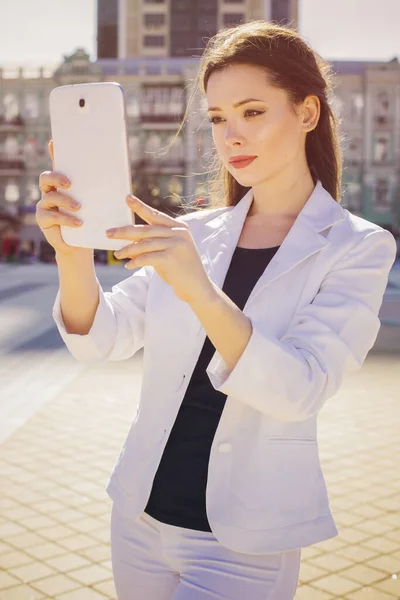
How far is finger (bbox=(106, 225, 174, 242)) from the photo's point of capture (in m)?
1.32

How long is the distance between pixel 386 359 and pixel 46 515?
20.3ft

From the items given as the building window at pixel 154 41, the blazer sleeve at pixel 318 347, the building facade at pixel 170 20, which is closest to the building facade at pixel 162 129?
the building facade at pixel 170 20

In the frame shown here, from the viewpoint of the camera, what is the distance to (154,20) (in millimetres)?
70438

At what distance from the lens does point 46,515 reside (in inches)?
178

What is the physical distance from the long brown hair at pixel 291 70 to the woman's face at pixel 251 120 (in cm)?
3

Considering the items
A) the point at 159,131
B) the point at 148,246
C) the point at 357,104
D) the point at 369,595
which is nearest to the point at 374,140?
the point at 357,104

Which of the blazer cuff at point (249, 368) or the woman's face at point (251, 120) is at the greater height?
the woman's face at point (251, 120)

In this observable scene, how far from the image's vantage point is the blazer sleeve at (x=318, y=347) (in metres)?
1.43

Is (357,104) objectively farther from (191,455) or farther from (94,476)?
(191,455)

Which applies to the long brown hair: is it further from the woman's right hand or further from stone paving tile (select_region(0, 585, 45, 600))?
stone paving tile (select_region(0, 585, 45, 600))

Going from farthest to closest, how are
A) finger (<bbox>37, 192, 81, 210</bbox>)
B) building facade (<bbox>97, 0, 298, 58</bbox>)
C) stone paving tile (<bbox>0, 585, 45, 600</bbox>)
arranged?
1. building facade (<bbox>97, 0, 298, 58</bbox>)
2. stone paving tile (<bbox>0, 585, 45, 600</bbox>)
3. finger (<bbox>37, 192, 81, 210</bbox>)

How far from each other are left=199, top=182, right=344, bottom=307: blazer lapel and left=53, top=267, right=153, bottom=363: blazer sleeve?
0.20m

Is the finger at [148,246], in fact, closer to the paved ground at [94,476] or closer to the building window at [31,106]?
the paved ground at [94,476]

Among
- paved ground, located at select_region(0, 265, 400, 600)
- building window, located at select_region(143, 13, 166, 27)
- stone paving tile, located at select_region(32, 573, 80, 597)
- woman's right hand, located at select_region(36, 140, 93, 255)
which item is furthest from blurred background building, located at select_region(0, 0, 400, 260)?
woman's right hand, located at select_region(36, 140, 93, 255)
